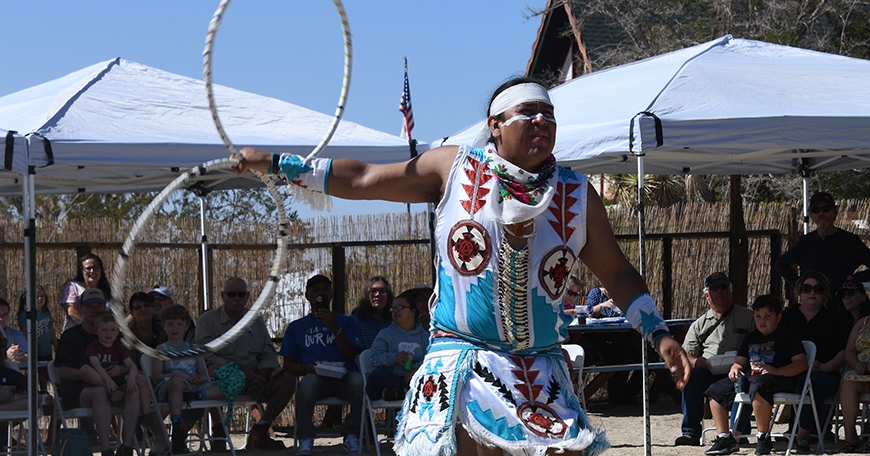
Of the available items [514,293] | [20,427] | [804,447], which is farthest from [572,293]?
[514,293]

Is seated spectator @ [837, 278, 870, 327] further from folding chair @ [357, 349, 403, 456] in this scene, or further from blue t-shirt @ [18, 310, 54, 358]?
blue t-shirt @ [18, 310, 54, 358]

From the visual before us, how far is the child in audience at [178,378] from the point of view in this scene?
8211 mm

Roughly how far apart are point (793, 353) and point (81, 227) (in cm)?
764

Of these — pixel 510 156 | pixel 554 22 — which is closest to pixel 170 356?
pixel 510 156

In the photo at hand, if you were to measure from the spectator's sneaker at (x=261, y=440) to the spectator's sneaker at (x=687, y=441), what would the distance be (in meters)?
3.26

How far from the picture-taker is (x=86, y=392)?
7.93 meters

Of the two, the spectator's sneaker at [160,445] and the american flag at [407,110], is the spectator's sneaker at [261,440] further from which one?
the american flag at [407,110]

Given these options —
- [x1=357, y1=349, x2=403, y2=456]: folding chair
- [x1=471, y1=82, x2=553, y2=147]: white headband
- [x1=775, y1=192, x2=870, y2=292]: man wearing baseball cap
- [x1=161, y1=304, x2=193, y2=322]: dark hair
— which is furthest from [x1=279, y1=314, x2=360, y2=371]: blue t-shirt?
[x1=471, y1=82, x2=553, y2=147]: white headband

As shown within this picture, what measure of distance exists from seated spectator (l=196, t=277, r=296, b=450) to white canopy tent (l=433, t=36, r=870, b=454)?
2.15m

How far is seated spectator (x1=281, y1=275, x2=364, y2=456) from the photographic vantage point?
8.70 metres

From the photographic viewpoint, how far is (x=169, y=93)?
864 centimetres

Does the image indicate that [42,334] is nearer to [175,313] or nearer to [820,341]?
[175,313]

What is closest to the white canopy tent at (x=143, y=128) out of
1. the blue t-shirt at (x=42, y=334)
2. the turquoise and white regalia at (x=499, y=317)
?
the blue t-shirt at (x=42, y=334)

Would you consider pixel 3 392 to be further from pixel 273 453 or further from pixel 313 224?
pixel 313 224
